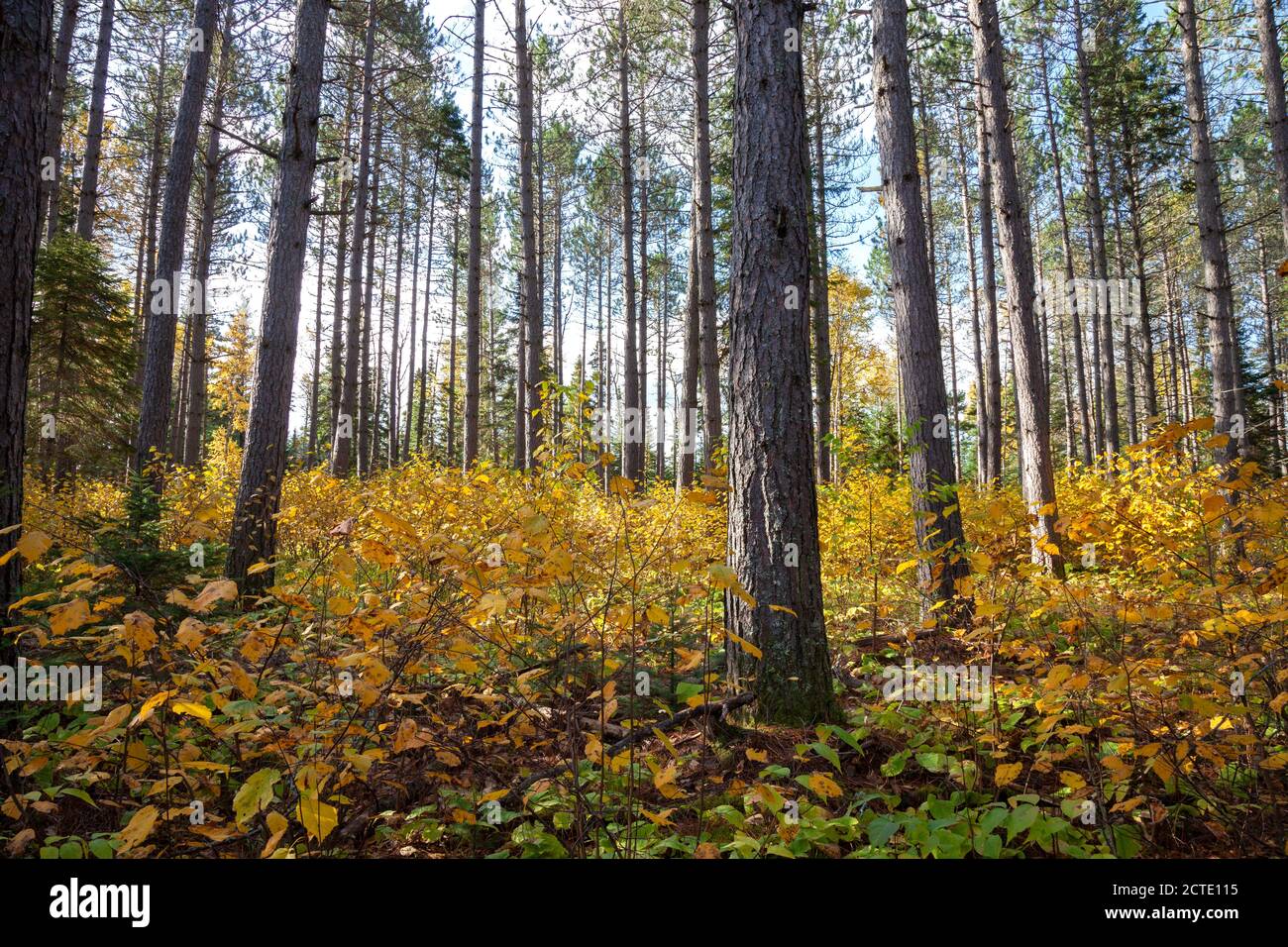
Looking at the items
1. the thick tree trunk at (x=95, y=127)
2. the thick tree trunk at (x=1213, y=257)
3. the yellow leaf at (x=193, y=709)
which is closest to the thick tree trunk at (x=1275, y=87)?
the thick tree trunk at (x=1213, y=257)

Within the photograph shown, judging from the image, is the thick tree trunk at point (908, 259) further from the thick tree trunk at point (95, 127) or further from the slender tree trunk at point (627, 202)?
the thick tree trunk at point (95, 127)

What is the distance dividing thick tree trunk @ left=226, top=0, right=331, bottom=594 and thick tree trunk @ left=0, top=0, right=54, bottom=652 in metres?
3.00

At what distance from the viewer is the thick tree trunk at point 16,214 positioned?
96.2 inches

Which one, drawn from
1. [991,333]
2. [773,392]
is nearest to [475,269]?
[773,392]

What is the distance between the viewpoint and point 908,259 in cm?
545

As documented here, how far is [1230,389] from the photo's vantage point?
8398 millimetres

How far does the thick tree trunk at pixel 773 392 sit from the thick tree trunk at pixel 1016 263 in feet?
15.6

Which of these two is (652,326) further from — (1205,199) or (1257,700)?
(1257,700)

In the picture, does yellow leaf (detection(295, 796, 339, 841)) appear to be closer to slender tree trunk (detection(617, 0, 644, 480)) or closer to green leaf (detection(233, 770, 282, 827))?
green leaf (detection(233, 770, 282, 827))

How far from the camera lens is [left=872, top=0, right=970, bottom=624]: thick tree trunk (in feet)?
17.2

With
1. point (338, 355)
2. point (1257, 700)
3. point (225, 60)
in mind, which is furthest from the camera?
point (338, 355)

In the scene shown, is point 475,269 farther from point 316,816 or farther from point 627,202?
point 316,816
